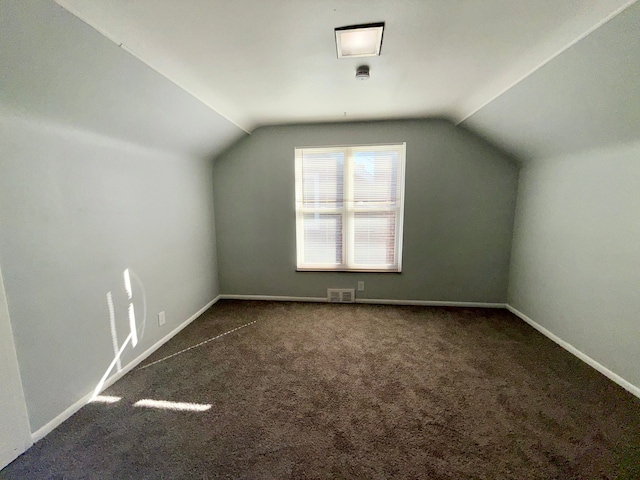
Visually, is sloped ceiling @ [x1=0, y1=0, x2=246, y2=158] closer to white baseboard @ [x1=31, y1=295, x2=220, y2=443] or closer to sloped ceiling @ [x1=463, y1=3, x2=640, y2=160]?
white baseboard @ [x1=31, y1=295, x2=220, y2=443]

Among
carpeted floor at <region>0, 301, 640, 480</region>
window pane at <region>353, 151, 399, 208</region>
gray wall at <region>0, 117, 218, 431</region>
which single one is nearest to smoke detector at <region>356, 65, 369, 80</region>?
window pane at <region>353, 151, 399, 208</region>

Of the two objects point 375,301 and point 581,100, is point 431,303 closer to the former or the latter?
point 375,301

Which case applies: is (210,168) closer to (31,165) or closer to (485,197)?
(31,165)

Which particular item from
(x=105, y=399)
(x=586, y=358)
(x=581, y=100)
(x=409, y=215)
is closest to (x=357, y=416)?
(x=105, y=399)

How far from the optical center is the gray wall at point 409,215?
10.3ft

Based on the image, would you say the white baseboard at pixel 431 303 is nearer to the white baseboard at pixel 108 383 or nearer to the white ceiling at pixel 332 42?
the white baseboard at pixel 108 383

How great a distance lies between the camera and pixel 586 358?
220 centimetres

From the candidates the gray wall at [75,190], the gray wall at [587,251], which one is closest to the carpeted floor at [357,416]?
the gray wall at [587,251]

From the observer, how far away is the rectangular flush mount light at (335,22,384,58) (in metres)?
1.48

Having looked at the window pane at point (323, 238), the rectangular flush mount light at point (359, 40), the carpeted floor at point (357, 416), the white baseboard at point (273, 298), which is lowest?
the carpeted floor at point (357, 416)

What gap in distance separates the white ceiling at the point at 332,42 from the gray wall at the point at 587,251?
3.44ft

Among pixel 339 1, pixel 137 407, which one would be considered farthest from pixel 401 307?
pixel 339 1

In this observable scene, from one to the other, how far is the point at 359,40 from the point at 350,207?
2.02 meters

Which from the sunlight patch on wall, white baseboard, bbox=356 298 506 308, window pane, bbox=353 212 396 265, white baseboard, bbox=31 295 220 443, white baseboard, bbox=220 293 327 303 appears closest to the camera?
white baseboard, bbox=31 295 220 443
